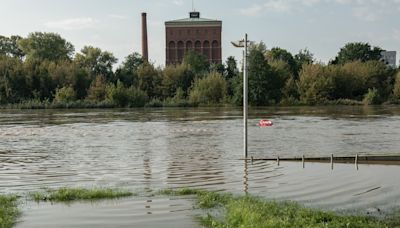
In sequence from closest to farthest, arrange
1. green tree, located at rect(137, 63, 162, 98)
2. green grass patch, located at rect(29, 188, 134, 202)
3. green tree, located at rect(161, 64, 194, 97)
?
green grass patch, located at rect(29, 188, 134, 202)
green tree, located at rect(161, 64, 194, 97)
green tree, located at rect(137, 63, 162, 98)

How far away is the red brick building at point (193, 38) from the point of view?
136m

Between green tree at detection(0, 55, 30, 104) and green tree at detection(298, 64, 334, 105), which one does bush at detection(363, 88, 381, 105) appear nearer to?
green tree at detection(298, 64, 334, 105)

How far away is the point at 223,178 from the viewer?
14906 millimetres

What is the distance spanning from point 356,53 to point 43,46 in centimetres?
6929

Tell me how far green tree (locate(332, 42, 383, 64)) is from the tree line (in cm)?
21

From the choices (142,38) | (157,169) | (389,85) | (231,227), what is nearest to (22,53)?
(142,38)

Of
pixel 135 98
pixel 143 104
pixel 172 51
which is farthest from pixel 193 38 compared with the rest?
pixel 135 98

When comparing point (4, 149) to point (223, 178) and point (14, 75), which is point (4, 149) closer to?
point (223, 178)

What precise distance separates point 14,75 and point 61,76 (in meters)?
8.37

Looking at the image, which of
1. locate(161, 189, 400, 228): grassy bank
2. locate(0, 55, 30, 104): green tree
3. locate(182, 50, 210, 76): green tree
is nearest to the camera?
locate(161, 189, 400, 228): grassy bank

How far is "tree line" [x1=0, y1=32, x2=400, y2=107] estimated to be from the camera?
91.2 m

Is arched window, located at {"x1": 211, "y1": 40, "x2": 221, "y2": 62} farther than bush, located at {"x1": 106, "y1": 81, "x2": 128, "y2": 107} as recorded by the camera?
Yes

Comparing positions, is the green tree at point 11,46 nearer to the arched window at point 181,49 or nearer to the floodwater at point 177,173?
the arched window at point 181,49

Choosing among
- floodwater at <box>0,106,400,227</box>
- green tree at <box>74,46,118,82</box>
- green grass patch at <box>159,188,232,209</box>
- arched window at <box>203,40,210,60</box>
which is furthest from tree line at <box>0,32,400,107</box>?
green grass patch at <box>159,188,232,209</box>
